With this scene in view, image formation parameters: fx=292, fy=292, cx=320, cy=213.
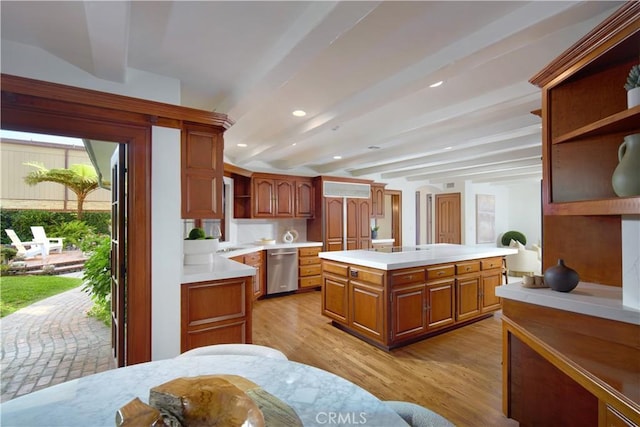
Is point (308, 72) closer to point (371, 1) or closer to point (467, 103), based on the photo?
point (371, 1)

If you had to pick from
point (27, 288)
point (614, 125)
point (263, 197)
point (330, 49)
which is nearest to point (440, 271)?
point (614, 125)

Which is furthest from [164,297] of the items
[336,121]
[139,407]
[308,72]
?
[336,121]

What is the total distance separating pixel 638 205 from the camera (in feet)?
3.85

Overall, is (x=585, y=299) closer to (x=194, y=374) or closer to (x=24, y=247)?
(x=194, y=374)

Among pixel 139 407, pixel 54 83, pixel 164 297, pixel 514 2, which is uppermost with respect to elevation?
pixel 514 2

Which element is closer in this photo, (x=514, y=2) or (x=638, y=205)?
(x=638, y=205)

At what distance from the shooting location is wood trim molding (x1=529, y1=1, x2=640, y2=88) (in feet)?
3.92

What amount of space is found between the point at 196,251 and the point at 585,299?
9.44 ft

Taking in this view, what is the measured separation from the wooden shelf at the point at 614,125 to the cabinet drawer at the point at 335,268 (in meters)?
2.28

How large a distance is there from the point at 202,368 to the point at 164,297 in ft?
4.42

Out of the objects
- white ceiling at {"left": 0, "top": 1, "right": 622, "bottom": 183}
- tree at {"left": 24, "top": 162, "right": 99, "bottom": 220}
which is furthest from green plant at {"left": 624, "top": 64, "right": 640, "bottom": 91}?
tree at {"left": 24, "top": 162, "right": 99, "bottom": 220}

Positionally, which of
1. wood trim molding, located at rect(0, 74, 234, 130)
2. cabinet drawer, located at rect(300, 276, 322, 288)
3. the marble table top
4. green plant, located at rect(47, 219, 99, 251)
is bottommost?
cabinet drawer, located at rect(300, 276, 322, 288)

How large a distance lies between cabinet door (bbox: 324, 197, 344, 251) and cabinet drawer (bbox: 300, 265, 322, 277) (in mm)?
460

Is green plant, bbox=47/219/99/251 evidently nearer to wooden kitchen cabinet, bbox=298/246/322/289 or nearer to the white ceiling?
the white ceiling
